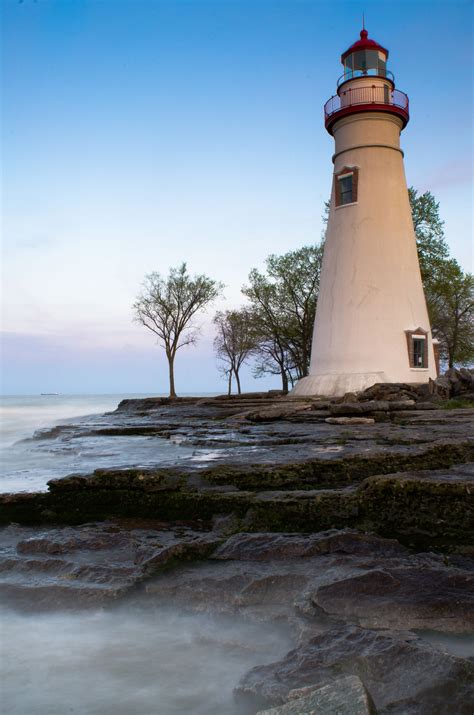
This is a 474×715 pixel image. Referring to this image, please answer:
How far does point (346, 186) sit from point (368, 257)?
3.48m

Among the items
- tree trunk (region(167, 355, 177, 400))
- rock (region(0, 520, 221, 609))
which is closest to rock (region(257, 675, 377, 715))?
rock (region(0, 520, 221, 609))

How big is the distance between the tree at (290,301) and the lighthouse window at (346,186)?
1169cm

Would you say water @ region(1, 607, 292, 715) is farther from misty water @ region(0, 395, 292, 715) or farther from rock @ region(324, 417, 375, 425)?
rock @ region(324, 417, 375, 425)

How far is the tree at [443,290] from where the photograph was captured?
30.1m

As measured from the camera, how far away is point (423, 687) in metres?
1.94

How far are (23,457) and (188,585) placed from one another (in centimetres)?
697

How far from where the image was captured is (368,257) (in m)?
21.9

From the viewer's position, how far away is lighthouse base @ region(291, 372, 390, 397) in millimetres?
20781

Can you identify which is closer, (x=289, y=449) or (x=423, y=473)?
(x=423, y=473)

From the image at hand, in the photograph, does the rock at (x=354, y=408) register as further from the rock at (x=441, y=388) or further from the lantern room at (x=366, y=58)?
the lantern room at (x=366, y=58)

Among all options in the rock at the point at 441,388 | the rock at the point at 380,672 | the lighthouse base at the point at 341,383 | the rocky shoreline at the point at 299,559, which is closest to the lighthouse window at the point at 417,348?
the lighthouse base at the point at 341,383

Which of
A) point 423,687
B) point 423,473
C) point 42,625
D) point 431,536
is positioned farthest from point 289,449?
point 423,687

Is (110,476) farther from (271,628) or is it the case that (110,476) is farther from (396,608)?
(396,608)

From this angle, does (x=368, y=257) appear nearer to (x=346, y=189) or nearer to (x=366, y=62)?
(x=346, y=189)
